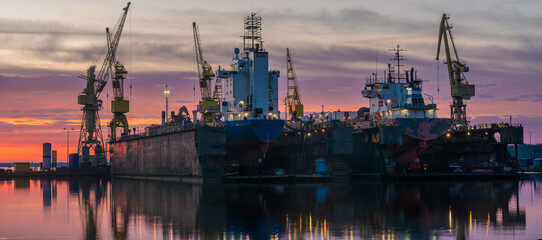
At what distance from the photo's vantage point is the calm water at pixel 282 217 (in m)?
33.9

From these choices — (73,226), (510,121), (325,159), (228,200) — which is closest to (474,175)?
(510,121)

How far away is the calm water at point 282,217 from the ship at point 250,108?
28.4 m

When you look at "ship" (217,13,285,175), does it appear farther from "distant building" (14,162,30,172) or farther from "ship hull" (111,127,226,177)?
"distant building" (14,162,30,172)

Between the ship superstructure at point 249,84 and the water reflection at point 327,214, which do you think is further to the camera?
the ship superstructure at point 249,84

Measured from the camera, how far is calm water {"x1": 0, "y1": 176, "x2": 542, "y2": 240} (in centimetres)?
3391

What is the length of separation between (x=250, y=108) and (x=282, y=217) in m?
55.6

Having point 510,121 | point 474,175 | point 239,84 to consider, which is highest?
point 239,84

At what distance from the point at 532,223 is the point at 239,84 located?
65.4 m

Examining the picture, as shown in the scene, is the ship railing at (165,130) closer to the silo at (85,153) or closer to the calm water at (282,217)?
the silo at (85,153)

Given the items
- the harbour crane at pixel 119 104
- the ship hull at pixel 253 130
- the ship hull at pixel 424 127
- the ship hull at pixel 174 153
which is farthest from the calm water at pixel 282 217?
the harbour crane at pixel 119 104

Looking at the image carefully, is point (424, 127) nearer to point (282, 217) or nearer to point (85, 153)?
point (282, 217)

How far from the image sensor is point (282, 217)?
4078cm

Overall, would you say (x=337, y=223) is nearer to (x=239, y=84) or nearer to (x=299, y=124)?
(x=239, y=84)

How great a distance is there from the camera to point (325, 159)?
88.3m
